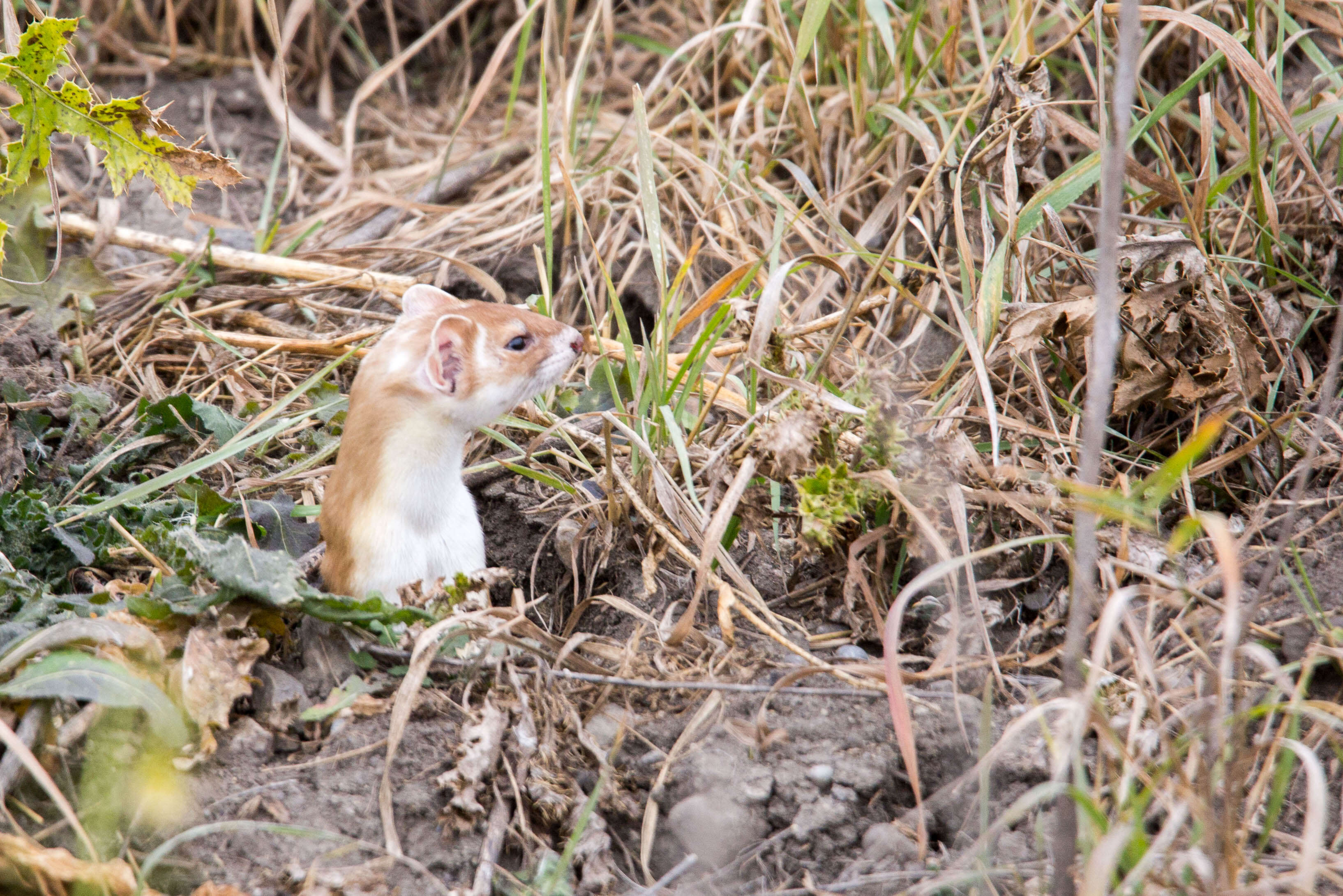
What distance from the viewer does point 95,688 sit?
200 cm

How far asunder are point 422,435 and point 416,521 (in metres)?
0.23

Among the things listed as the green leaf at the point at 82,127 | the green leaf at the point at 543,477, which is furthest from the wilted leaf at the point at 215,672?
the green leaf at the point at 82,127

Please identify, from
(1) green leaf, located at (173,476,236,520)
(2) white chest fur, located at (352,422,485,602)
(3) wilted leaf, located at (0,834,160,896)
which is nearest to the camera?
(3) wilted leaf, located at (0,834,160,896)

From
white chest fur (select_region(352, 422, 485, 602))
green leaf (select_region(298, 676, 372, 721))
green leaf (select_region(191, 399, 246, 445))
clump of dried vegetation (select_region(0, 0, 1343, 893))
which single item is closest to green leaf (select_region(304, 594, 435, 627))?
clump of dried vegetation (select_region(0, 0, 1343, 893))

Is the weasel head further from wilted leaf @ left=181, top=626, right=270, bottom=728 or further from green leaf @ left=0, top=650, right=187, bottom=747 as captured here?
green leaf @ left=0, top=650, right=187, bottom=747

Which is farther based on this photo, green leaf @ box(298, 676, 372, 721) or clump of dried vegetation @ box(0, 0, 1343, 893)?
green leaf @ box(298, 676, 372, 721)

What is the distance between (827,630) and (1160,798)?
112 cm

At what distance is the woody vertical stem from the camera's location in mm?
1574

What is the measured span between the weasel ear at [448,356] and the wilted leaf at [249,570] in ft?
2.26

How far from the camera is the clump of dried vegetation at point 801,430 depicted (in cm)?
196

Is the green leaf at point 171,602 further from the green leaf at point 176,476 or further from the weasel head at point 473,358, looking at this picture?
the weasel head at point 473,358

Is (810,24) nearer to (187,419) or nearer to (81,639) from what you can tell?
(187,419)

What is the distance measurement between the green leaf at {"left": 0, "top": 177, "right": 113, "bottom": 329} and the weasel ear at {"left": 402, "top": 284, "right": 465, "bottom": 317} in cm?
143

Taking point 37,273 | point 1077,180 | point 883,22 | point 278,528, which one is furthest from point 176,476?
point 883,22
